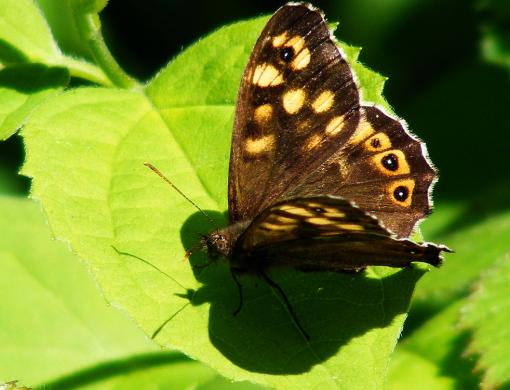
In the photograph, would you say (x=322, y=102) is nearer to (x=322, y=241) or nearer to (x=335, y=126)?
(x=335, y=126)

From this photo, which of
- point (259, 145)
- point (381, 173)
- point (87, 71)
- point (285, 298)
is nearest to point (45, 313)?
point (87, 71)

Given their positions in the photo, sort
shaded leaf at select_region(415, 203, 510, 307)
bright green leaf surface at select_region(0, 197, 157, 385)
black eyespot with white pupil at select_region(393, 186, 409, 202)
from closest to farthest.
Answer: black eyespot with white pupil at select_region(393, 186, 409, 202) → bright green leaf surface at select_region(0, 197, 157, 385) → shaded leaf at select_region(415, 203, 510, 307)

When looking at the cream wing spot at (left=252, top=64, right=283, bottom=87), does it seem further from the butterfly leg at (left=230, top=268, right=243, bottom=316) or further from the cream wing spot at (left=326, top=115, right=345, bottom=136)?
the butterfly leg at (left=230, top=268, right=243, bottom=316)

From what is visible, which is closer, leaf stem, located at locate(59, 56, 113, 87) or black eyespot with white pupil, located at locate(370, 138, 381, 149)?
black eyespot with white pupil, located at locate(370, 138, 381, 149)

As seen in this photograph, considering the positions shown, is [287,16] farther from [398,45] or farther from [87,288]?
[398,45]

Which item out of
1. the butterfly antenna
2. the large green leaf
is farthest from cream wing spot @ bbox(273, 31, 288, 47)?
the large green leaf
